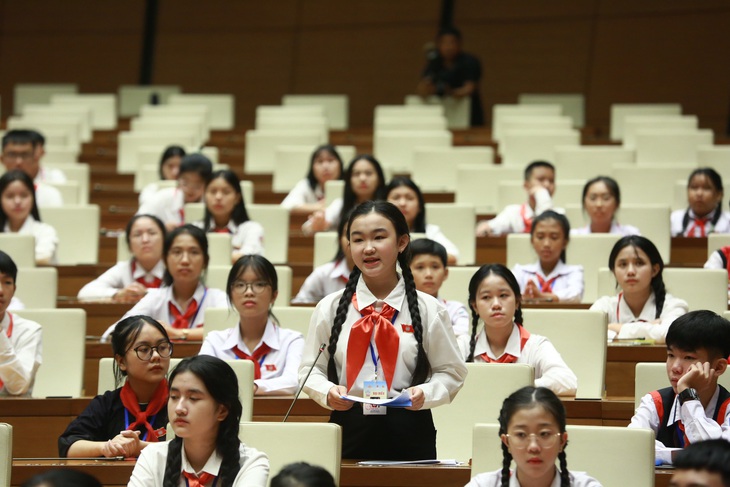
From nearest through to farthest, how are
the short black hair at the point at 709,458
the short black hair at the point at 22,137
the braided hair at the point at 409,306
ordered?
the short black hair at the point at 709,458
the braided hair at the point at 409,306
the short black hair at the point at 22,137

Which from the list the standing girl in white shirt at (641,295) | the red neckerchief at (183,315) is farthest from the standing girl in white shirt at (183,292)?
the standing girl in white shirt at (641,295)

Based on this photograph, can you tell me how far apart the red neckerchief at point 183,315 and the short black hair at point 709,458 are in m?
2.67

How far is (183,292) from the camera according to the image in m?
4.64

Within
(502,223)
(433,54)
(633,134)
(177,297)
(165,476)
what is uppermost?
(433,54)

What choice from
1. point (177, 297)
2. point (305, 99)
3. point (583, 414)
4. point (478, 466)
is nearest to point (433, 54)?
point (305, 99)

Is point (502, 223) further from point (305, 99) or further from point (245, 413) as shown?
point (305, 99)

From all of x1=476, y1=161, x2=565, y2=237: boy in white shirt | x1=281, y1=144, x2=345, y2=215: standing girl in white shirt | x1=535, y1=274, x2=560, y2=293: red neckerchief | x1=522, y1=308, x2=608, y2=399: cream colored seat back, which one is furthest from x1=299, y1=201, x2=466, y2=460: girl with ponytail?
x1=281, y1=144, x2=345, y2=215: standing girl in white shirt

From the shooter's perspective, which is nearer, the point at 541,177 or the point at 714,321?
the point at 714,321

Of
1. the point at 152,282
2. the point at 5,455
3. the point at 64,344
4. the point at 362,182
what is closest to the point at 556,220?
the point at 362,182

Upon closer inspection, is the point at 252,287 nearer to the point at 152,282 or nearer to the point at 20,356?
the point at 20,356

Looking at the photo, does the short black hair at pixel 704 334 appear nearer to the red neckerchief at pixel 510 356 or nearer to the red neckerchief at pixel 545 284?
the red neckerchief at pixel 510 356

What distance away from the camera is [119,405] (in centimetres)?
346

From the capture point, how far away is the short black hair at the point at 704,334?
3.29 m

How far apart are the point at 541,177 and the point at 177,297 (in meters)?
2.23
